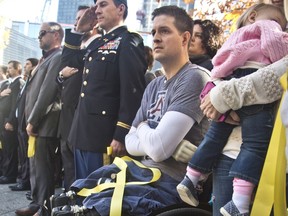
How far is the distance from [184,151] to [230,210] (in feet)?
1.97

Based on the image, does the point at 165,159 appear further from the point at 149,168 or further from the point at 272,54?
the point at 272,54

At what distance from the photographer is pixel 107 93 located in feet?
9.16

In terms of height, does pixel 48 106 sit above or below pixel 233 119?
below

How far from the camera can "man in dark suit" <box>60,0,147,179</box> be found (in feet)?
8.95

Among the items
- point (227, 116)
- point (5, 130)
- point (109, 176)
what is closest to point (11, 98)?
point (5, 130)

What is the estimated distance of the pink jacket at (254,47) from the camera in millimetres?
1417

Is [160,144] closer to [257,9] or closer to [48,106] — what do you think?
[257,9]

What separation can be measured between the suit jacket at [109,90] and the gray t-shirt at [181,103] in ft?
1.43

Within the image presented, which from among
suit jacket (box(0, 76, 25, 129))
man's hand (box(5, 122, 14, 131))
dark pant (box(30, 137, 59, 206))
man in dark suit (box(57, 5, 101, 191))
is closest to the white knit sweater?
man in dark suit (box(57, 5, 101, 191))

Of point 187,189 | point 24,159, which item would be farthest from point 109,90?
point 24,159

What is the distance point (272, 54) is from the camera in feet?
4.66

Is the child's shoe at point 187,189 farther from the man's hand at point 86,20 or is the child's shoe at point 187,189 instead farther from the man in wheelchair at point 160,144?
the man's hand at point 86,20

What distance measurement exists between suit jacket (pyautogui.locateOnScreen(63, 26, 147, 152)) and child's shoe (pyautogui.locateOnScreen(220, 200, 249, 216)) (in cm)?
137

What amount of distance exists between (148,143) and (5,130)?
4865mm
